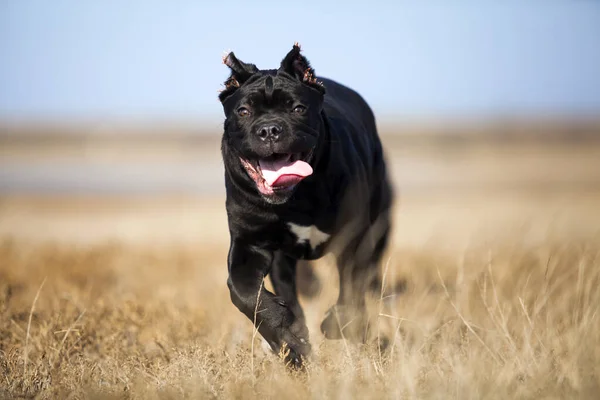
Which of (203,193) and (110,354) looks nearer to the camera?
(110,354)

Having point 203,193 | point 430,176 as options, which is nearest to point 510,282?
point 203,193

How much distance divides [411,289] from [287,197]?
1.80 m

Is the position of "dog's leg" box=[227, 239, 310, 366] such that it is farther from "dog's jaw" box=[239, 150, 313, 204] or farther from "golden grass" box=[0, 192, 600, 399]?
"dog's jaw" box=[239, 150, 313, 204]

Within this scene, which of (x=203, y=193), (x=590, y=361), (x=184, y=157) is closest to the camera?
(x=590, y=361)

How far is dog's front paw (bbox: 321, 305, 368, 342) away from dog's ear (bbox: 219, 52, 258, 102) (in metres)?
1.60

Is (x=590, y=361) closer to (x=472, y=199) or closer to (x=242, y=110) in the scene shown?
(x=242, y=110)

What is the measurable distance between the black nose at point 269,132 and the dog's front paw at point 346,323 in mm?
1178

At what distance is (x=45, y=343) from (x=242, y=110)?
1.87 meters

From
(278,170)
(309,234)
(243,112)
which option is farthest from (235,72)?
(309,234)

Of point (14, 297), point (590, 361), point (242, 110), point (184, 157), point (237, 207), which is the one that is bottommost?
point (184, 157)

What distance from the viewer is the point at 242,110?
5289mm

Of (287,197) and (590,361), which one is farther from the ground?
(287,197)

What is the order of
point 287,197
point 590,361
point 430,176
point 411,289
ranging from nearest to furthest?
point 590,361 → point 287,197 → point 411,289 → point 430,176

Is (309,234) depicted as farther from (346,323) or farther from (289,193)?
(346,323)
